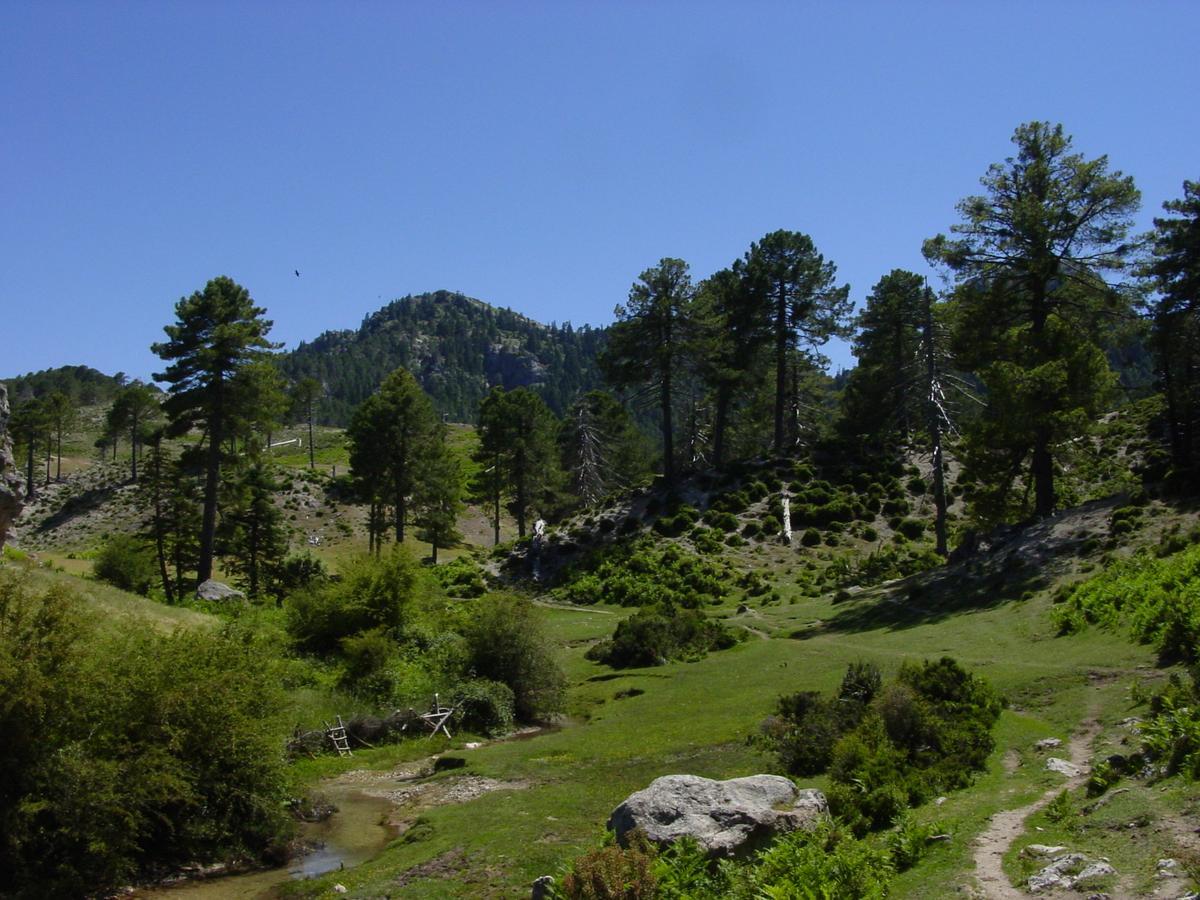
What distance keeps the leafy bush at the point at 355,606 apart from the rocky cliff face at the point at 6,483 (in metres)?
17.0

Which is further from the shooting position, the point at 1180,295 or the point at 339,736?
the point at 1180,295

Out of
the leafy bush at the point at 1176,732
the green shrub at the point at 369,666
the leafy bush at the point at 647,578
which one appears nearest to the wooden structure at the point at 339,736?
the green shrub at the point at 369,666

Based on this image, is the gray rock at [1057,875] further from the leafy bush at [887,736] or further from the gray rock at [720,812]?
the gray rock at [720,812]

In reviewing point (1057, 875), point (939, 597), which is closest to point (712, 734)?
point (1057, 875)

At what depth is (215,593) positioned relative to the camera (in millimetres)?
44344

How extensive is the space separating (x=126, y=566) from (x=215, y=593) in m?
14.1

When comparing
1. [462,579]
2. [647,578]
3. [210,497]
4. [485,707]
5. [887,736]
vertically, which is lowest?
[485,707]

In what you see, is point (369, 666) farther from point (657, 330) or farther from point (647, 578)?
point (657, 330)

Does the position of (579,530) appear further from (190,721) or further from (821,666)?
(190,721)

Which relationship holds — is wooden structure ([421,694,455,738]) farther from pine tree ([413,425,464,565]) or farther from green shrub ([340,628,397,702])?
pine tree ([413,425,464,565])

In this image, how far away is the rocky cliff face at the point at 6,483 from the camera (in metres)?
21.4

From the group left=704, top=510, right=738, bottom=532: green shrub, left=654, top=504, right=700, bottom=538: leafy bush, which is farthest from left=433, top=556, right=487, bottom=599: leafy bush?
left=704, top=510, right=738, bottom=532: green shrub

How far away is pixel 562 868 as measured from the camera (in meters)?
13.7

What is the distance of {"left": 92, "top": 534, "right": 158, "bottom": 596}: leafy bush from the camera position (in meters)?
54.3
